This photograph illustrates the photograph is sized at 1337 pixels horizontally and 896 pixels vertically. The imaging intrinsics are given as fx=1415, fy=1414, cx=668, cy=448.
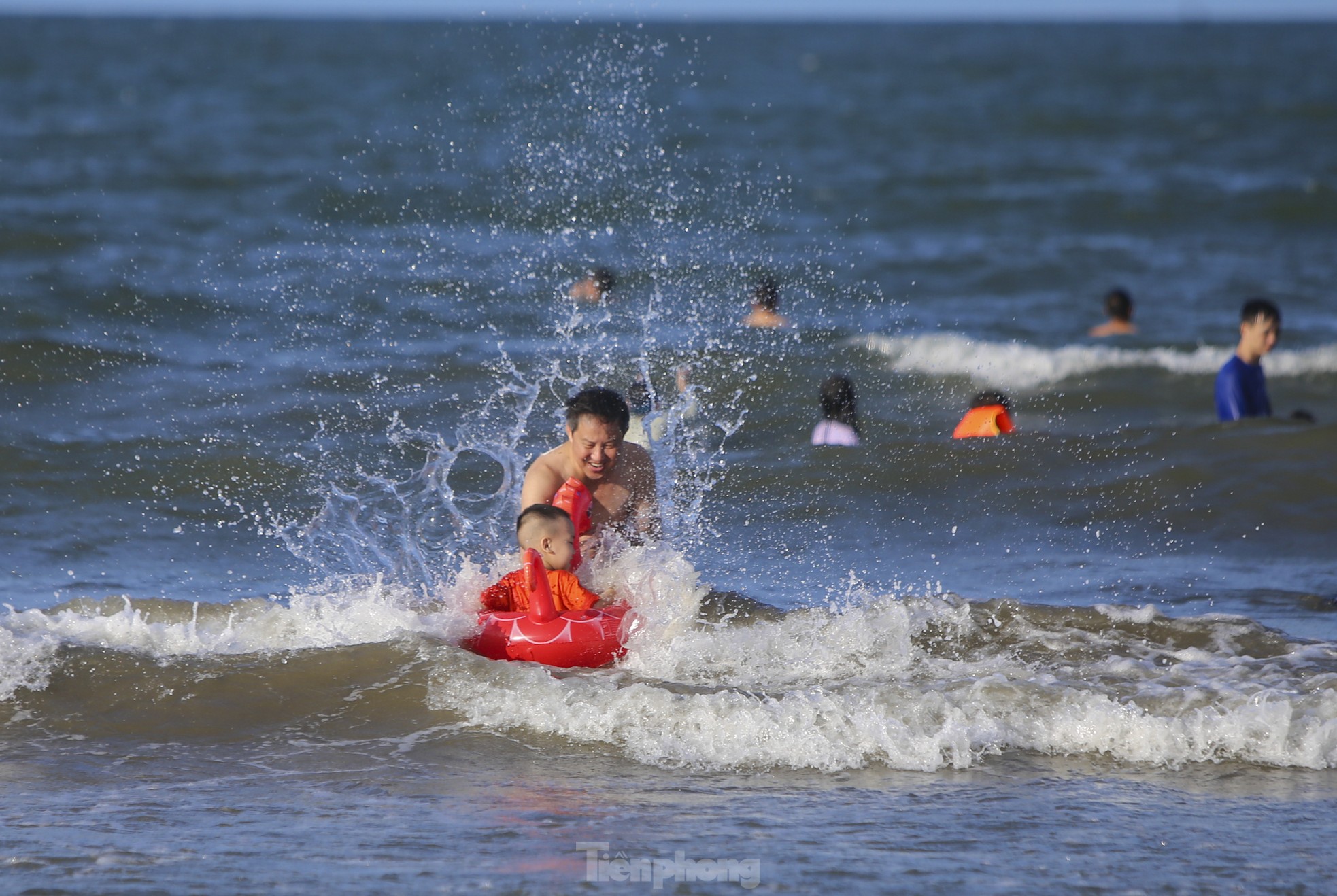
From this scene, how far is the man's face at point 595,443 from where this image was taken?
6.45 meters

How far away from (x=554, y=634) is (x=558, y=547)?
381mm

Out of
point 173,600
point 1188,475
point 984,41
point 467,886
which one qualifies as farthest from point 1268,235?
point 984,41

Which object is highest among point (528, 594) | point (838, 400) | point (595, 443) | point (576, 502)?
point (838, 400)

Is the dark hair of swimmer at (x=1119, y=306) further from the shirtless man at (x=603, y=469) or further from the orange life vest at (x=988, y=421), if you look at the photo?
the shirtless man at (x=603, y=469)

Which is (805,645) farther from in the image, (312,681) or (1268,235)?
(1268,235)

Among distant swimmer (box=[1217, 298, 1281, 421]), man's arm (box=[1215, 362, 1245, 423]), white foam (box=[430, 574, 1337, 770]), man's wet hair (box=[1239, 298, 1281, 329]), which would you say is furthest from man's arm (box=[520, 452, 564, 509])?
man's arm (box=[1215, 362, 1245, 423])

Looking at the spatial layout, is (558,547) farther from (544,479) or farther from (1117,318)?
(1117,318)

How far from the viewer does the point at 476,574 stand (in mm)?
6848

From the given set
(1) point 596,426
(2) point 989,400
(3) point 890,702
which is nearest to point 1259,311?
(2) point 989,400

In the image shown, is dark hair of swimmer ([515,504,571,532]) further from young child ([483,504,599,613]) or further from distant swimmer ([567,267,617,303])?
distant swimmer ([567,267,617,303])

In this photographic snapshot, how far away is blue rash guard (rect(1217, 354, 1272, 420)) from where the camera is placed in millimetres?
10734

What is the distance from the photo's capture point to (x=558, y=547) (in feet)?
19.8

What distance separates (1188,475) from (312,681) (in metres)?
6.54

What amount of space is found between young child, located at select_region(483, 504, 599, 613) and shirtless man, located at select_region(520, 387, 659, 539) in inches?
13.7
